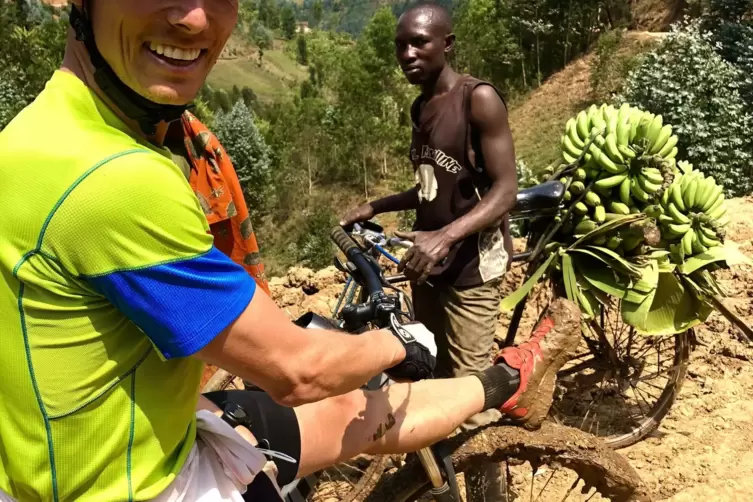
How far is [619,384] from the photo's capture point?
3869mm

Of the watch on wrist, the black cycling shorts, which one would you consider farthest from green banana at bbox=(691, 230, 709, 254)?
the watch on wrist

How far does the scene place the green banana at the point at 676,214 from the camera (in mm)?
3148

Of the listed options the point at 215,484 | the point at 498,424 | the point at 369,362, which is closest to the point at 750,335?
the point at 498,424

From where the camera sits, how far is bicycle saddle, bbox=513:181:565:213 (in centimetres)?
305

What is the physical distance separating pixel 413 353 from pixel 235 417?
548 millimetres

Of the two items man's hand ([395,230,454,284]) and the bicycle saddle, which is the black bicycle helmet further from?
the bicycle saddle

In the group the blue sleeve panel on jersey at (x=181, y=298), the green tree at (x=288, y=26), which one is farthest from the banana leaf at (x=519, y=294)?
the green tree at (x=288, y=26)

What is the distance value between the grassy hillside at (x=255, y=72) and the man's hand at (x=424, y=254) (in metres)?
62.6

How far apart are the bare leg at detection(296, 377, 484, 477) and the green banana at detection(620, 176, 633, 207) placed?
1.58 metres

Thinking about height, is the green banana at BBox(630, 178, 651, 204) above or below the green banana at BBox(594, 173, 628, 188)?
below

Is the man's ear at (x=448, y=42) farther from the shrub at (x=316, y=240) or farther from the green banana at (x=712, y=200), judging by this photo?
the shrub at (x=316, y=240)

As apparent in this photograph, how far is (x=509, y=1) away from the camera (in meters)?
28.3

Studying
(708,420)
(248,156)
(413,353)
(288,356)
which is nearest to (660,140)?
(708,420)

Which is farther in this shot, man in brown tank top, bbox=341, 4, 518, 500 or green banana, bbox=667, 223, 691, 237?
green banana, bbox=667, 223, 691, 237
